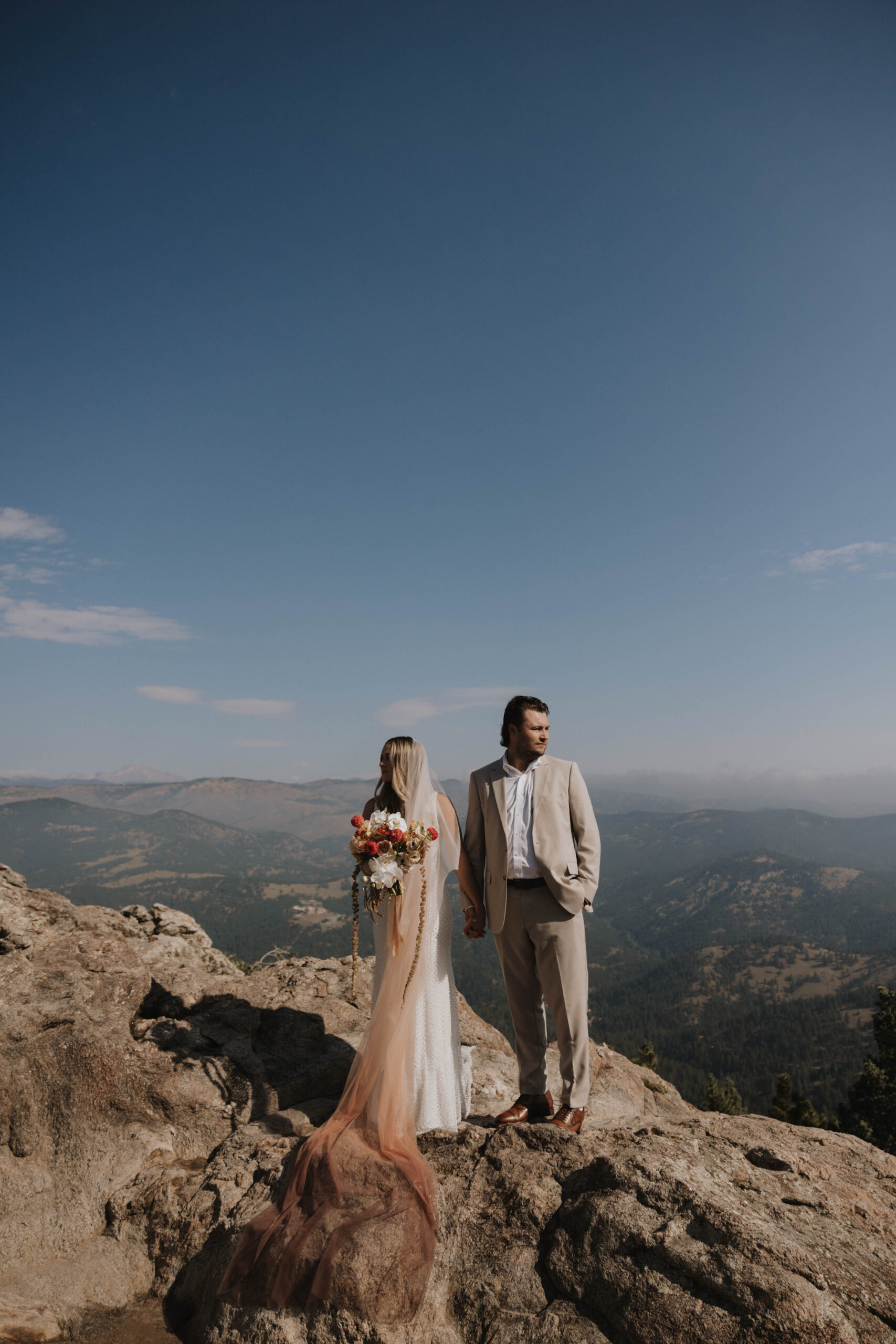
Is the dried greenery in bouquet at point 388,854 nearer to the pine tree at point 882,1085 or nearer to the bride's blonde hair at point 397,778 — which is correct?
the bride's blonde hair at point 397,778

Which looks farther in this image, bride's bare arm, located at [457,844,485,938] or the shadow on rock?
the shadow on rock

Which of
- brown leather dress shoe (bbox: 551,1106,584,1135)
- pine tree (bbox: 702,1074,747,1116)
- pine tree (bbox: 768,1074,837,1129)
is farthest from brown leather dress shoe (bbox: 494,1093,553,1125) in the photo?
pine tree (bbox: 768,1074,837,1129)

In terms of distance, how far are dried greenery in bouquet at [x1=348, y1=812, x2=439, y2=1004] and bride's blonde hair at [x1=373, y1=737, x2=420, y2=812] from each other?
29 centimetres

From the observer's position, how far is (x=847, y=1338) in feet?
9.06

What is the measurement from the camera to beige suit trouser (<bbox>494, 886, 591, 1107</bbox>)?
5180 millimetres

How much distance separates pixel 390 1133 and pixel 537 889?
7.42 ft

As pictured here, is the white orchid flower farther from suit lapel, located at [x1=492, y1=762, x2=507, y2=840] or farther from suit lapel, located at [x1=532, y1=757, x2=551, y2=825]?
suit lapel, located at [x1=532, y1=757, x2=551, y2=825]

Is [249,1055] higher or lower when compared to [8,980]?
lower

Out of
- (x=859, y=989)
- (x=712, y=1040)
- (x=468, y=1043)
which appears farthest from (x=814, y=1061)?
(x=468, y=1043)

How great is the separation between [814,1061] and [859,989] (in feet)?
178

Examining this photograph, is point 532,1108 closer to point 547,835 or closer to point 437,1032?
point 437,1032

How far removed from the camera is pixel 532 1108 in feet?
17.7

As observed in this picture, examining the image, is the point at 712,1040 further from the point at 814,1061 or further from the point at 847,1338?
the point at 847,1338

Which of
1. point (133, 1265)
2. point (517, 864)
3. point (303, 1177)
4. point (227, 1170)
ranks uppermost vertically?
point (517, 864)
